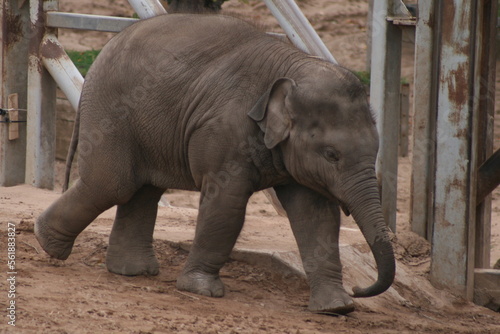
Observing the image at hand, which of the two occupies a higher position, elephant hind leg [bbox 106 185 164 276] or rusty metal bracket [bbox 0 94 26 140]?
rusty metal bracket [bbox 0 94 26 140]

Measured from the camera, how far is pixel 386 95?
25.1 feet

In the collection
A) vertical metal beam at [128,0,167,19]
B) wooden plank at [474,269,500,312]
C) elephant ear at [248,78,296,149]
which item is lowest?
wooden plank at [474,269,500,312]

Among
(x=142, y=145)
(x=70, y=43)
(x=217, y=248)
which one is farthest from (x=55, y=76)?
(x=70, y=43)

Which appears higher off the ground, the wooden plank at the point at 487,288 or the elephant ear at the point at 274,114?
the elephant ear at the point at 274,114

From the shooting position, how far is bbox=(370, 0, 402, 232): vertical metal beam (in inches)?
300

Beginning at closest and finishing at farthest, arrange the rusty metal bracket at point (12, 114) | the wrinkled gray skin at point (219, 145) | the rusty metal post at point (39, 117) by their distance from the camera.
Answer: the wrinkled gray skin at point (219, 145)
the rusty metal post at point (39, 117)
the rusty metal bracket at point (12, 114)

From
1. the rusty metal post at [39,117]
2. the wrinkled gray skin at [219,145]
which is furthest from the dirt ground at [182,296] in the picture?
the rusty metal post at [39,117]

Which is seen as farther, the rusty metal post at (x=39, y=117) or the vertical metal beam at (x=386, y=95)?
the rusty metal post at (x=39, y=117)

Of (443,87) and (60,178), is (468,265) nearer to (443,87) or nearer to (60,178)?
(443,87)

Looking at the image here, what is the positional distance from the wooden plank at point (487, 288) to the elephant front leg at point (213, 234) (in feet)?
6.66

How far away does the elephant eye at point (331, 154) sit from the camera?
5.13 meters

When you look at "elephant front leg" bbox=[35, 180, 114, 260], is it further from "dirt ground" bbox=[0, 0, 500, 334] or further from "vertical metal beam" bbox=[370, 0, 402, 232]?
"vertical metal beam" bbox=[370, 0, 402, 232]

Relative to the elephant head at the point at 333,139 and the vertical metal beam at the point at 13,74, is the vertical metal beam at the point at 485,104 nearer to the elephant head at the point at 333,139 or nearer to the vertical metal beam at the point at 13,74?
the elephant head at the point at 333,139

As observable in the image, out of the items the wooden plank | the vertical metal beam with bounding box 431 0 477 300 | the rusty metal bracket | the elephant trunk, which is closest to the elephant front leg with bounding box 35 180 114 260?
the elephant trunk
